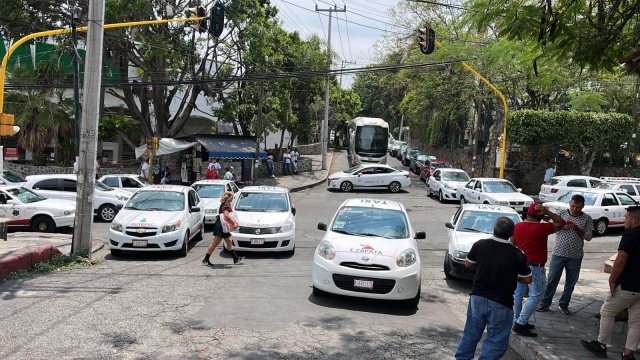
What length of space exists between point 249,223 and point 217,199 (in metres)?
5.64

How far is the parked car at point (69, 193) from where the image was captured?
60.8 feet

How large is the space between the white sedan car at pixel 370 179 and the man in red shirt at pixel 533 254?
22.4 meters

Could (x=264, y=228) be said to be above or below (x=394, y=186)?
below

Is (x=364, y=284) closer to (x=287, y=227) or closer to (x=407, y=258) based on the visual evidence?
(x=407, y=258)

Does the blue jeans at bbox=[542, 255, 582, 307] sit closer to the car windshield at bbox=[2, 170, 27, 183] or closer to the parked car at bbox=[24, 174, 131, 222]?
the parked car at bbox=[24, 174, 131, 222]

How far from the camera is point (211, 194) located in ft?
60.4

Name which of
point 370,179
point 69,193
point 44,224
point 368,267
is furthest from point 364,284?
point 370,179

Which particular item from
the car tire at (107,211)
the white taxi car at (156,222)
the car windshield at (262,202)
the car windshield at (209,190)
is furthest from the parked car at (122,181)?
the car windshield at (262,202)

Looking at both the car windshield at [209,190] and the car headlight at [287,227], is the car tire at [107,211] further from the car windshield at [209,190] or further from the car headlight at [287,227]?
the car headlight at [287,227]

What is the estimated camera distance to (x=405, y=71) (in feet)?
127

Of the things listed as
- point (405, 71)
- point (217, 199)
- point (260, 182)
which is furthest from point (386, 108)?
point (217, 199)

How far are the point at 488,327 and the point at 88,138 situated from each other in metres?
9.35

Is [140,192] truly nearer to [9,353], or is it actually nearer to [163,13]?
[9,353]

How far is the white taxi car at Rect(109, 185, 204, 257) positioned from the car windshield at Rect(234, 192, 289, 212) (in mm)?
1122
